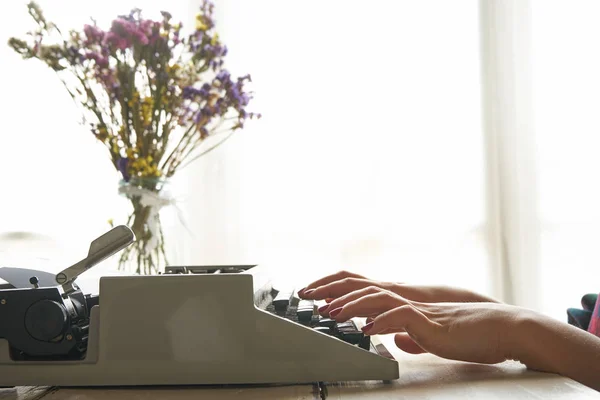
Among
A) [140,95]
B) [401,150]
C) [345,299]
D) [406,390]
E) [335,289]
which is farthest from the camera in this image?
[401,150]

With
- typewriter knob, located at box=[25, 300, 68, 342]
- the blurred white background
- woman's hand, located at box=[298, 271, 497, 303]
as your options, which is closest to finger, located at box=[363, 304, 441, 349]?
woman's hand, located at box=[298, 271, 497, 303]

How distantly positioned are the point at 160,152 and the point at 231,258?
40.2 inches

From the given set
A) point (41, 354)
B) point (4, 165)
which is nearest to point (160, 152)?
point (41, 354)

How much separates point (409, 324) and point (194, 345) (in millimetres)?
254

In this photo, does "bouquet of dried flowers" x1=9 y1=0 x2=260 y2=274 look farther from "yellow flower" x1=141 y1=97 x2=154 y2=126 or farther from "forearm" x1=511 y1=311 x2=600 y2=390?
"forearm" x1=511 y1=311 x2=600 y2=390

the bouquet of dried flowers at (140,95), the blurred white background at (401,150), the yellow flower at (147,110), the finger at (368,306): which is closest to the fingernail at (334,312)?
the finger at (368,306)

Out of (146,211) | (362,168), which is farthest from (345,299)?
(362,168)

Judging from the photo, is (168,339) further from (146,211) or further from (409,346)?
(146,211)

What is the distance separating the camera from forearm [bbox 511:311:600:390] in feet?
2.70

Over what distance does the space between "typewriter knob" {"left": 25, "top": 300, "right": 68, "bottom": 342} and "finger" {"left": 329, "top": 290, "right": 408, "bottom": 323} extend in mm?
318

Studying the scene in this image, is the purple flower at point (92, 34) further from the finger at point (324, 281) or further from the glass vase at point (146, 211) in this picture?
the finger at point (324, 281)

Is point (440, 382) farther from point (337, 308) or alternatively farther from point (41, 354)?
point (41, 354)

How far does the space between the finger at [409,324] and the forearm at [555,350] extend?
0.33 feet

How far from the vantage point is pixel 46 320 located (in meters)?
→ 0.80
